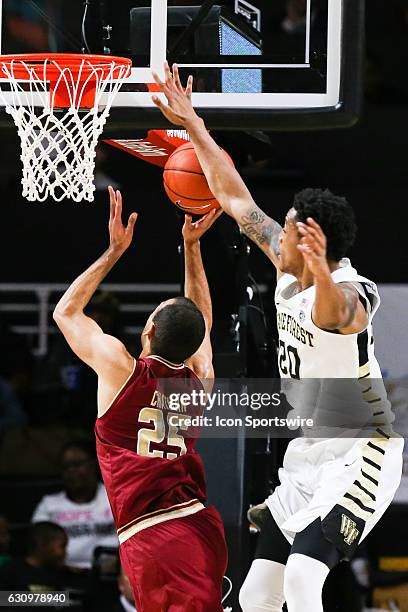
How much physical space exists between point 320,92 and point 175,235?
353 centimetres

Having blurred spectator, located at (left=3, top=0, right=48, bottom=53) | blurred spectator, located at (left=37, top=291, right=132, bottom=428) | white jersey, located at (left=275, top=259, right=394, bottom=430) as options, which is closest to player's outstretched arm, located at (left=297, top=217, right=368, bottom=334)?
white jersey, located at (left=275, top=259, right=394, bottom=430)

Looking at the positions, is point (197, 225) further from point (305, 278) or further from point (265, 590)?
point (265, 590)

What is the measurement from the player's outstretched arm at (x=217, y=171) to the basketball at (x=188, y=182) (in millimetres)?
278

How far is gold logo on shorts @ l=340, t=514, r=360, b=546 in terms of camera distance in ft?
13.9

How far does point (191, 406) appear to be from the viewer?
4898mm

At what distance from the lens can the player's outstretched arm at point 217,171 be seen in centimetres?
444

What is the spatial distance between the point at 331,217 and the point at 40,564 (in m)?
3.61

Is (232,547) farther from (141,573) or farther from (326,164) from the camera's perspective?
(326,164)

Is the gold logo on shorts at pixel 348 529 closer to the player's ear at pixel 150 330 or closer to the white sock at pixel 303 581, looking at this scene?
the white sock at pixel 303 581

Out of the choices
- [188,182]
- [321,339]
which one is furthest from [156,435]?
[188,182]

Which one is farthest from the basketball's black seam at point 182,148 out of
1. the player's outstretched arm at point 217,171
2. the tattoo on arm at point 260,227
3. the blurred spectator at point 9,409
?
the blurred spectator at point 9,409

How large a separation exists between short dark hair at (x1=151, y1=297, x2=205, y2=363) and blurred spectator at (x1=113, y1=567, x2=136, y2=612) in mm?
2243

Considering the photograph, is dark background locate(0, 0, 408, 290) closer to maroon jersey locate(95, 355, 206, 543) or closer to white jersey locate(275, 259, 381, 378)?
maroon jersey locate(95, 355, 206, 543)

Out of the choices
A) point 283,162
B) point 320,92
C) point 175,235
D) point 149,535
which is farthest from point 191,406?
point 283,162
